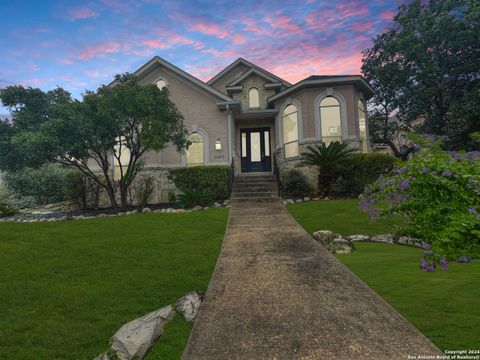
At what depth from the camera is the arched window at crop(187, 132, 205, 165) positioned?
52.9ft

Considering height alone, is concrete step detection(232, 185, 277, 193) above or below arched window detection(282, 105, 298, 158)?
below

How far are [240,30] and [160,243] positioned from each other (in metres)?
12.6

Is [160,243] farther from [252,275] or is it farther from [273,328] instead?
[273,328]

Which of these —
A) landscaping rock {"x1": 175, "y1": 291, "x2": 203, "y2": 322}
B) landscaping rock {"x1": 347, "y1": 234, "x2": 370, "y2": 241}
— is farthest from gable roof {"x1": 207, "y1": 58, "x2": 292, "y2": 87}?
landscaping rock {"x1": 175, "y1": 291, "x2": 203, "y2": 322}

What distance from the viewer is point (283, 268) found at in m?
4.89

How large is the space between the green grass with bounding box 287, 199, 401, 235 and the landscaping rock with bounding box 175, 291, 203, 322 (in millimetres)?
5159

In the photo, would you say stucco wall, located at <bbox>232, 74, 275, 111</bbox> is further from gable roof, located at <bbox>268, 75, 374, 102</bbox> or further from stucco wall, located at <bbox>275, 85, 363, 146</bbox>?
stucco wall, located at <bbox>275, 85, 363, 146</bbox>

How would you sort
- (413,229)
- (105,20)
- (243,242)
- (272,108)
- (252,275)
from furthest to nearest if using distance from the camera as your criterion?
(272,108) → (105,20) → (243,242) → (252,275) → (413,229)

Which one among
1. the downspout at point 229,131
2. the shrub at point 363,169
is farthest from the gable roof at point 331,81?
the shrub at point 363,169

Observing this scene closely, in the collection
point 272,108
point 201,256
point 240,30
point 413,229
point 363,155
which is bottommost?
point 201,256

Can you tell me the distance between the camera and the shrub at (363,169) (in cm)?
1291

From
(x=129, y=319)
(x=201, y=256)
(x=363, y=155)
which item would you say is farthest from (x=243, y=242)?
(x=363, y=155)

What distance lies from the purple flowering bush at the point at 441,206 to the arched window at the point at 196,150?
13806 mm

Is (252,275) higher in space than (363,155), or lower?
lower
